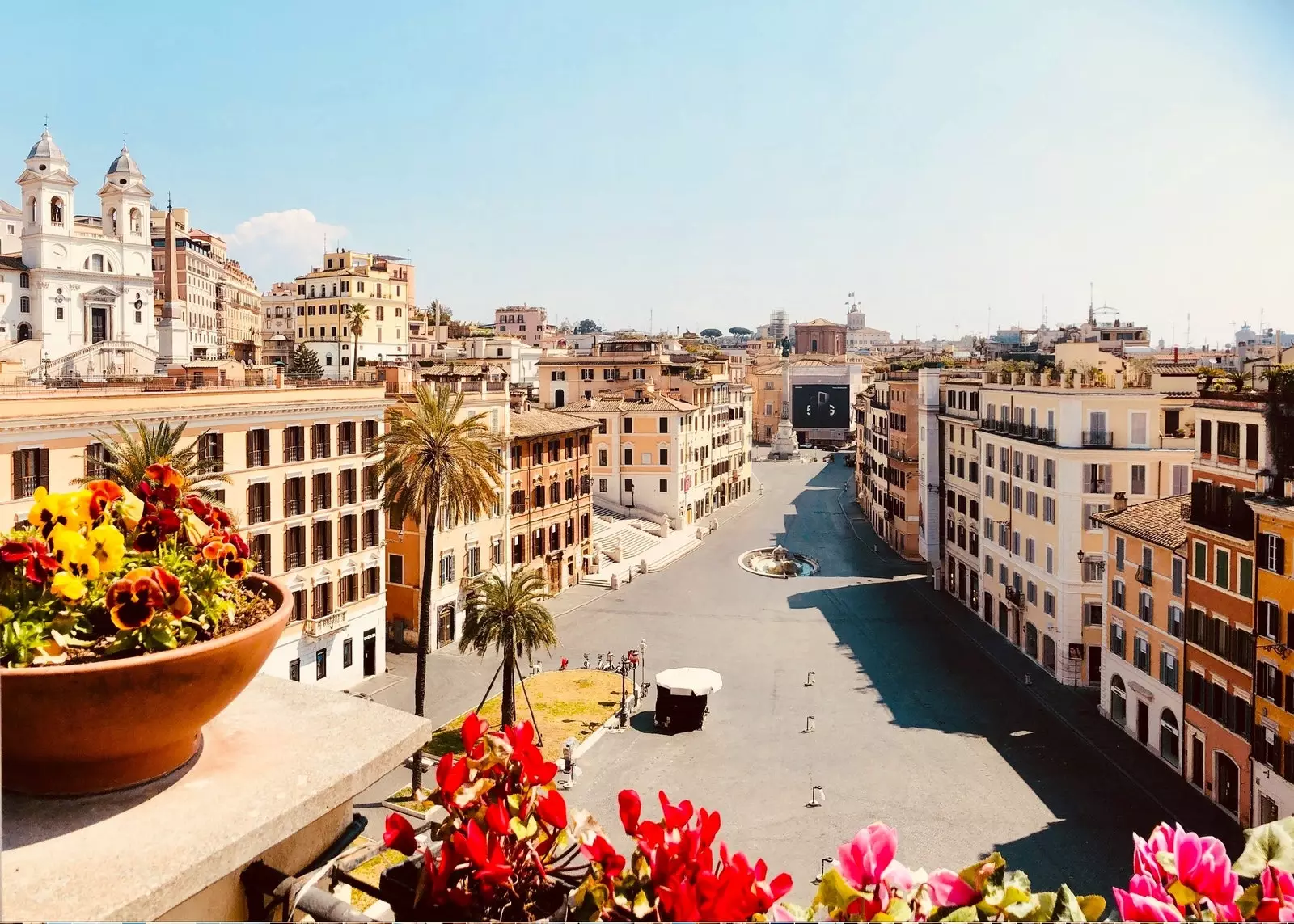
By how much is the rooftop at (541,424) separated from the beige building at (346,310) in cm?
5227

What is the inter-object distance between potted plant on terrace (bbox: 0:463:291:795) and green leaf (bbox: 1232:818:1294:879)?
12.3ft

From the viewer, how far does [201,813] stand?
11.7ft

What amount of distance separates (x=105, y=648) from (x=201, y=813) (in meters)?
0.74

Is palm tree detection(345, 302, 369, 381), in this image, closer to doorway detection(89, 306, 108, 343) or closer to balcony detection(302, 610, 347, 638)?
doorway detection(89, 306, 108, 343)

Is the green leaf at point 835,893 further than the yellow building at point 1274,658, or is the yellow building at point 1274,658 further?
the yellow building at point 1274,658

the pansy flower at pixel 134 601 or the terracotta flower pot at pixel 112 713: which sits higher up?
the pansy flower at pixel 134 601

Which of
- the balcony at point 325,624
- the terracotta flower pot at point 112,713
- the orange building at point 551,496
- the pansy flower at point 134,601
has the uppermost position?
the pansy flower at point 134,601

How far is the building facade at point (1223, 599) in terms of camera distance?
97.1ft

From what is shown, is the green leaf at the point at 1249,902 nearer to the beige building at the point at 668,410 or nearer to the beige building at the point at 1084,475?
the beige building at the point at 1084,475

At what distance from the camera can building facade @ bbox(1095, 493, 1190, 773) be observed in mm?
34281

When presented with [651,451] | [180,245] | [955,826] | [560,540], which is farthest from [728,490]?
[180,245]

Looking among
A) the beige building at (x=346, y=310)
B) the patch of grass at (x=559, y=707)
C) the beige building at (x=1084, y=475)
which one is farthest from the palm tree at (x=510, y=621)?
the beige building at (x=346, y=310)

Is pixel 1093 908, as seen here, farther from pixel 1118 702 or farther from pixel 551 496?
pixel 551 496

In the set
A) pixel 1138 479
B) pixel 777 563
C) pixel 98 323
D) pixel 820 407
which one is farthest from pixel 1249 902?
pixel 820 407
